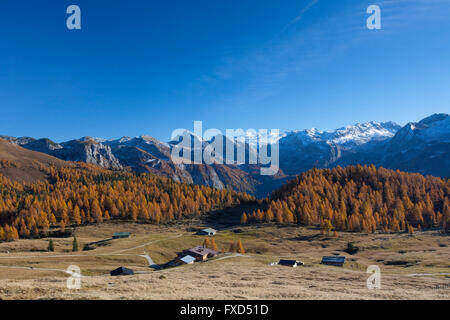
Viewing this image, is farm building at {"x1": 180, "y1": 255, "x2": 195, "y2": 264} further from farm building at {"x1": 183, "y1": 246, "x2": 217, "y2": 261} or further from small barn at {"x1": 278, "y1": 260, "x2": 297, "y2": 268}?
small barn at {"x1": 278, "y1": 260, "x2": 297, "y2": 268}

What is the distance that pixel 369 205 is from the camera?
5974 inches

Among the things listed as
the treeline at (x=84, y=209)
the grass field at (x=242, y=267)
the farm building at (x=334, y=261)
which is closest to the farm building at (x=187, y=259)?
the grass field at (x=242, y=267)

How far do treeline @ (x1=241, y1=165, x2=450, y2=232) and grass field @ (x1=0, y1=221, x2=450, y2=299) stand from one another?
14076 millimetres

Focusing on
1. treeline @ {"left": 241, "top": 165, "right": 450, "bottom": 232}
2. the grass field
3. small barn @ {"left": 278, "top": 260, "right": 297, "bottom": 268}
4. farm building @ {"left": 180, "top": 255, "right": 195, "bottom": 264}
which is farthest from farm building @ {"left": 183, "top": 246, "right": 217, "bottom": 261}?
treeline @ {"left": 241, "top": 165, "right": 450, "bottom": 232}

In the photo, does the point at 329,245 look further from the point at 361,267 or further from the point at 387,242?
the point at 361,267

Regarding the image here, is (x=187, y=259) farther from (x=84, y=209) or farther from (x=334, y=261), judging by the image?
(x=84, y=209)

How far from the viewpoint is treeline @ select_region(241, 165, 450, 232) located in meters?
134

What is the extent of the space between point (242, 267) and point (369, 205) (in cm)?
12055

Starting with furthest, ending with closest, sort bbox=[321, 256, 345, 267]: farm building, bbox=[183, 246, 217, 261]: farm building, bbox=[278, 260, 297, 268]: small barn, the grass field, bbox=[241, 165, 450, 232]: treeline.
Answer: bbox=[241, 165, 450, 232]: treeline < bbox=[183, 246, 217, 261]: farm building < bbox=[321, 256, 345, 267]: farm building < bbox=[278, 260, 297, 268]: small barn < the grass field

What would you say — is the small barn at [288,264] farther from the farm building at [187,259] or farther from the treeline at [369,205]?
the treeline at [369,205]

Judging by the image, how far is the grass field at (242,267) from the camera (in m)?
30.0

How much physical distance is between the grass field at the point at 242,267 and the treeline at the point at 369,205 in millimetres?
14076
